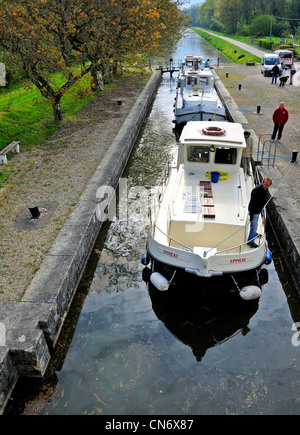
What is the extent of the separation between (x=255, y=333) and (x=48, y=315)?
437 cm

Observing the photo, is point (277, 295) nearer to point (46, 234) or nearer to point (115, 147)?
point (46, 234)

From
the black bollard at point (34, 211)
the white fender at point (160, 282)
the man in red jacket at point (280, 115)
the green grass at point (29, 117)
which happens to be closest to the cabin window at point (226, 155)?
the white fender at point (160, 282)

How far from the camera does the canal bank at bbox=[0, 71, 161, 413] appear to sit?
6.22 metres

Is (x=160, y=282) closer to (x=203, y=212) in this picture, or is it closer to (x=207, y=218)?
(x=207, y=218)

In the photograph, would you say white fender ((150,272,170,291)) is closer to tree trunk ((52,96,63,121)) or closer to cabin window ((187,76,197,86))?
tree trunk ((52,96,63,121))

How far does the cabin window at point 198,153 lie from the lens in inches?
407

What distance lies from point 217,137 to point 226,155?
61 centimetres

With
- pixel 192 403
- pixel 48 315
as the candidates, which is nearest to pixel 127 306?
pixel 48 315

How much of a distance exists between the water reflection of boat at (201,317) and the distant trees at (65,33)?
12.6 metres

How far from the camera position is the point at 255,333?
750 cm

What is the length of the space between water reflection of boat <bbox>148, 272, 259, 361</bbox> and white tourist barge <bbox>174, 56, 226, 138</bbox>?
11.9 meters

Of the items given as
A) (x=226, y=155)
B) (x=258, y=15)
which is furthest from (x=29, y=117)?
(x=258, y=15)

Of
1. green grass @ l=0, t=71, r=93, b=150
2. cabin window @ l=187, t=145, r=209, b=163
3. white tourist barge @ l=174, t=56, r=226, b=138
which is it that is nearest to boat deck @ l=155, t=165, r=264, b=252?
cabin window @ l=187, t=145, r=209, b=163

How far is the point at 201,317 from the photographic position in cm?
784
